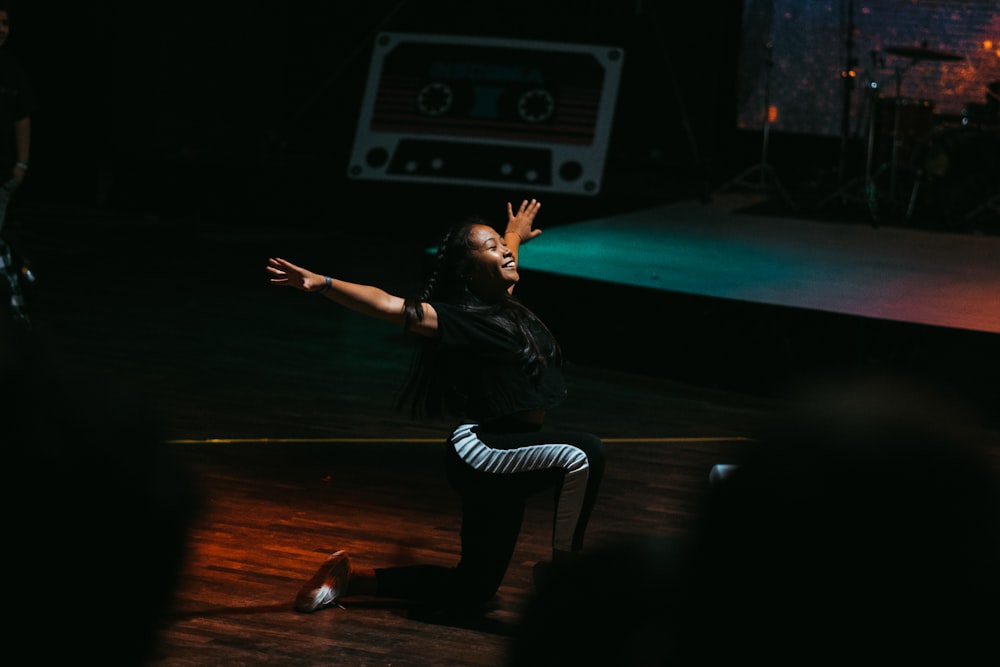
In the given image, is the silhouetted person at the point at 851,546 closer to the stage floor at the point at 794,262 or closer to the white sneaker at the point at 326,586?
the white sneaker at the point at 326,586

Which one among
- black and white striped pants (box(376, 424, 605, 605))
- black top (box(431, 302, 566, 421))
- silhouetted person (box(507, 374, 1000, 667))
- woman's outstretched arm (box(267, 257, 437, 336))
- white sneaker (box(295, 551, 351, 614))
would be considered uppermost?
silhouetted person (box(507, 374, 1000, 667))

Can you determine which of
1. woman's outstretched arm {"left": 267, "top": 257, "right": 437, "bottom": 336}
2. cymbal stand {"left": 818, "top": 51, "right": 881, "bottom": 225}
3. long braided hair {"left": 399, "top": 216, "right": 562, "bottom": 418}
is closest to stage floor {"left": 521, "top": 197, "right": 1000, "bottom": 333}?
cymbal stand {"left": 818, "top": 51, "right": 881, "bottom": 225}

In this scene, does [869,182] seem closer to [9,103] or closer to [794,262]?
[794,262]

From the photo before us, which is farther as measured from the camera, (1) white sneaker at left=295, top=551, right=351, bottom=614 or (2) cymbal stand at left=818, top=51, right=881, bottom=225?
(2) cymbal stand at left=818, top=51, right=881, bottom=225

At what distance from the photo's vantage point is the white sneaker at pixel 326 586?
3.91 meters

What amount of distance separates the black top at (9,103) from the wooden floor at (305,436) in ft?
3.30

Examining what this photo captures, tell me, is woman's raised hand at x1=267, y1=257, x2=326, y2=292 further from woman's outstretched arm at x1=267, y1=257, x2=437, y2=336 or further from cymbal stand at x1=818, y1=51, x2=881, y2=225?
cymbal stand at x1=818, y1=51, x2=881, y2=225

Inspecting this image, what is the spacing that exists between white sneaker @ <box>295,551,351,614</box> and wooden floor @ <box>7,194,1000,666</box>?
0.13 feet

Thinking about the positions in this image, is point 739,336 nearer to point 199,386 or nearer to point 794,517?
point 199,386

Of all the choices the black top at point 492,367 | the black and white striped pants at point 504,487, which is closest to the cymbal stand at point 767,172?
the black top at point 492,367

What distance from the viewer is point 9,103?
6953 mm

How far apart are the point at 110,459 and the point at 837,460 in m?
0.41

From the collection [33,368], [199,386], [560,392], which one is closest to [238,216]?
[199,386]

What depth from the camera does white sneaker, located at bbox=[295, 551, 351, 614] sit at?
3.91 meters
